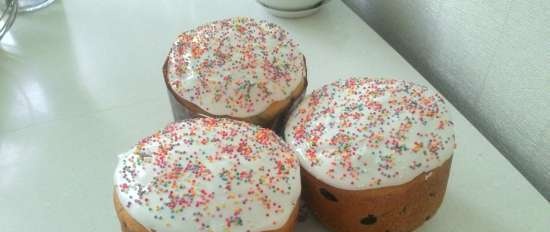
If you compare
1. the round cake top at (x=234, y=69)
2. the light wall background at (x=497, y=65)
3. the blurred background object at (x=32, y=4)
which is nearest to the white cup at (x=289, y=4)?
the light wall background at (x=497, y=65)

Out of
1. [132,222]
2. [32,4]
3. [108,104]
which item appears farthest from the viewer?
[32,4]

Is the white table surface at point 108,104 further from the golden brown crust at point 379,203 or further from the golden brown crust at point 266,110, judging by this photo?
the golden brown crust at point 266,110

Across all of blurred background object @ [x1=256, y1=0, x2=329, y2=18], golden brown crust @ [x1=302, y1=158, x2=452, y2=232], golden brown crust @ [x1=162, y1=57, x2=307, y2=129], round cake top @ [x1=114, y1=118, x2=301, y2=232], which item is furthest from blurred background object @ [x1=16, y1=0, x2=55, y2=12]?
golden brown crust @ [x1=302, y1=158, x2=452, y2=232]

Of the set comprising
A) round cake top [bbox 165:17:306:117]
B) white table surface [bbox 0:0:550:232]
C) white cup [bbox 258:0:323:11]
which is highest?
round cake top [bbox 165:17:306:117]

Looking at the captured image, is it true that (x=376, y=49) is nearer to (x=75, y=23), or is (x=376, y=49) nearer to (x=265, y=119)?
(x=265, y=119)

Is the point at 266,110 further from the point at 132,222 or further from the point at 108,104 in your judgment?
the point at 108,104

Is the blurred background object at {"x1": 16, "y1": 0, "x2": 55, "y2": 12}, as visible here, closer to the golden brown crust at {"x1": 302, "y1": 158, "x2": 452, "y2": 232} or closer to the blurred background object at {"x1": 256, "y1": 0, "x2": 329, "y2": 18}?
the blurred background object at {"x1": 256, "y1": 0, "x2": 329, "y2": 18}

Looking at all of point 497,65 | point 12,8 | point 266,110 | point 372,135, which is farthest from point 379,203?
point 12,8
